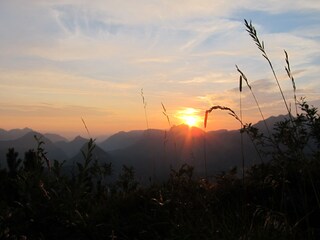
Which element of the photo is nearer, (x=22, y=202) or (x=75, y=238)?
(x=75, y=238)

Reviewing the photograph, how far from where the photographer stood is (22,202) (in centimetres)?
545

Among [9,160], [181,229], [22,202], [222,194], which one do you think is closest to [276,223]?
[181,229]

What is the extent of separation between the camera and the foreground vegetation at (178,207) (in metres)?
4.01

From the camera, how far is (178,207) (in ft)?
16.7

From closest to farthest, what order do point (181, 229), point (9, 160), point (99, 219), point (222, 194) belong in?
point (181, 229) → point (99, 219) → point (222, 194) → point (9, 160)

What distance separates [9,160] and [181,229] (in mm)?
35020

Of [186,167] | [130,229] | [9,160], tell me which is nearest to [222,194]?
[186,167]

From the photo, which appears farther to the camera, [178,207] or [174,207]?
[174,207]

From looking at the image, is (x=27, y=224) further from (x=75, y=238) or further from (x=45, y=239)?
(x=75, y=238)

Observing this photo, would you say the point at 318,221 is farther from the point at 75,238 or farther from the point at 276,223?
the point at 75,238

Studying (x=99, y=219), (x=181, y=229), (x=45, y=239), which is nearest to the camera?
(x=181, y=229)

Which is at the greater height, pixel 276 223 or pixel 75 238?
pixel 276 223

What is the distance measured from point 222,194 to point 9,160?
3372 centimetres

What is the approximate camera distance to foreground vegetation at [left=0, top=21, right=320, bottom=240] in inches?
158
